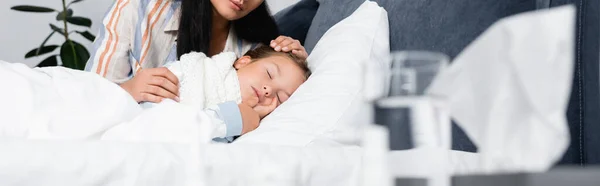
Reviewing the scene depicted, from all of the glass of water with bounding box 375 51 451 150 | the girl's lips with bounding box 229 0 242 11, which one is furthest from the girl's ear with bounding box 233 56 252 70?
the glass of water with bounding box 375 51 451 150

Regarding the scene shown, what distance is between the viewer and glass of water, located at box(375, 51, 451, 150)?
0.30 metres

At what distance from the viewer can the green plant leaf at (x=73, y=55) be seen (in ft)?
8.41

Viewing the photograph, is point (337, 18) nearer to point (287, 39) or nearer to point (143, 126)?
point (287, 39)

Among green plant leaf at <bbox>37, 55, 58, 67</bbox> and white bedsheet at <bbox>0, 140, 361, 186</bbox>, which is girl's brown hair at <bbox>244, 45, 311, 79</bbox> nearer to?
white bedsheet at <bbox>0, 140, 361, 186</bbox>

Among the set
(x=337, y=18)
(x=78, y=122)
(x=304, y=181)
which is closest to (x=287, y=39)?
(x=337, y=18)

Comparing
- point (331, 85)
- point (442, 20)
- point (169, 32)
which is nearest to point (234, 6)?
point (169, 32)

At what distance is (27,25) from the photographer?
9.60 ft

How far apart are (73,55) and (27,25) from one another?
1.47 feet

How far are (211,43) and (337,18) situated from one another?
35 centimetres

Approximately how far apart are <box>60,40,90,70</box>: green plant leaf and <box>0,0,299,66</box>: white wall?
36 centimetres

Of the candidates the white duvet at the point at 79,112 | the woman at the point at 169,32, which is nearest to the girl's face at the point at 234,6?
the woman at the point at 169,32

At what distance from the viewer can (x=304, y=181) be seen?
71cm

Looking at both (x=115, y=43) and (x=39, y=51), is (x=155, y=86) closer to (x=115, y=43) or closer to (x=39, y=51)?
(x=115, y=43)

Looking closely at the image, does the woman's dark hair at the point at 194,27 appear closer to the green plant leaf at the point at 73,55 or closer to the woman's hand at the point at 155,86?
the woman's hand at the point at 155,86
